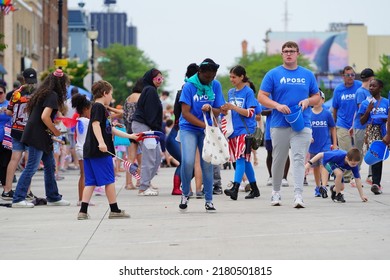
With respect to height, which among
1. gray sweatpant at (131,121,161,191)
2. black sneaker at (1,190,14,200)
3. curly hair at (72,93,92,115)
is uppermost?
curly hair at (72,93,92,115)

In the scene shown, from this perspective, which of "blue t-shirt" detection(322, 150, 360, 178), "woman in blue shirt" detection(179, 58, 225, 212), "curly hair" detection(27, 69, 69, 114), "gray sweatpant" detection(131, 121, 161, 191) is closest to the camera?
"woman in blue shirt" detection(179, 58, 225, 212)

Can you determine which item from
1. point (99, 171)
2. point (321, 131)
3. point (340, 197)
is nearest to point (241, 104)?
point (321, 131)

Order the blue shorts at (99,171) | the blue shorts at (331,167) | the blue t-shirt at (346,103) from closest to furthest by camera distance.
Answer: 1. the blue shorts at (99,171)
2. the blue shorts at (331,167)
3. the blue t-shirt at (346,103)

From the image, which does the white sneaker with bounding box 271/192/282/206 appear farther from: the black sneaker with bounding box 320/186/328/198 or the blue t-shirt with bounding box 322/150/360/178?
the black sneaker with bounding box 320/186/328/198

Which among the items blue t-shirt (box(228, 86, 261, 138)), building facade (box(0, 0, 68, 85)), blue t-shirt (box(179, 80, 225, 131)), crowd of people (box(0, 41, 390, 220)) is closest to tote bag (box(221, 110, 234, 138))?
crowd of people (box(0, 41, 390, 220))

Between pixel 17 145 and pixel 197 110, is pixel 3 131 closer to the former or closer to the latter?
pixel 17 145

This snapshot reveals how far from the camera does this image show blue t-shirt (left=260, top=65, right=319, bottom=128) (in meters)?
14.6

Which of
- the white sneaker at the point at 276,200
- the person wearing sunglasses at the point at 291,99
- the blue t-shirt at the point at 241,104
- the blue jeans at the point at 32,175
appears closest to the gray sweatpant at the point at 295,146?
the person wearing sunglasses at the point at 291,99

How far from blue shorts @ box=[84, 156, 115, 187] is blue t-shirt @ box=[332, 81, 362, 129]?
27.1ft

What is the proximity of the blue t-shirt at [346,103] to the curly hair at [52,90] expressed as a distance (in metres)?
7.03

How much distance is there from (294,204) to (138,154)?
6311 millimetres

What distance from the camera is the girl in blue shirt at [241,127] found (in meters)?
16.7

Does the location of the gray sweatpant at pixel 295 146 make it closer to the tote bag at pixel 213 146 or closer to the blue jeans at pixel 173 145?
the tote bag at pixel 213 146
